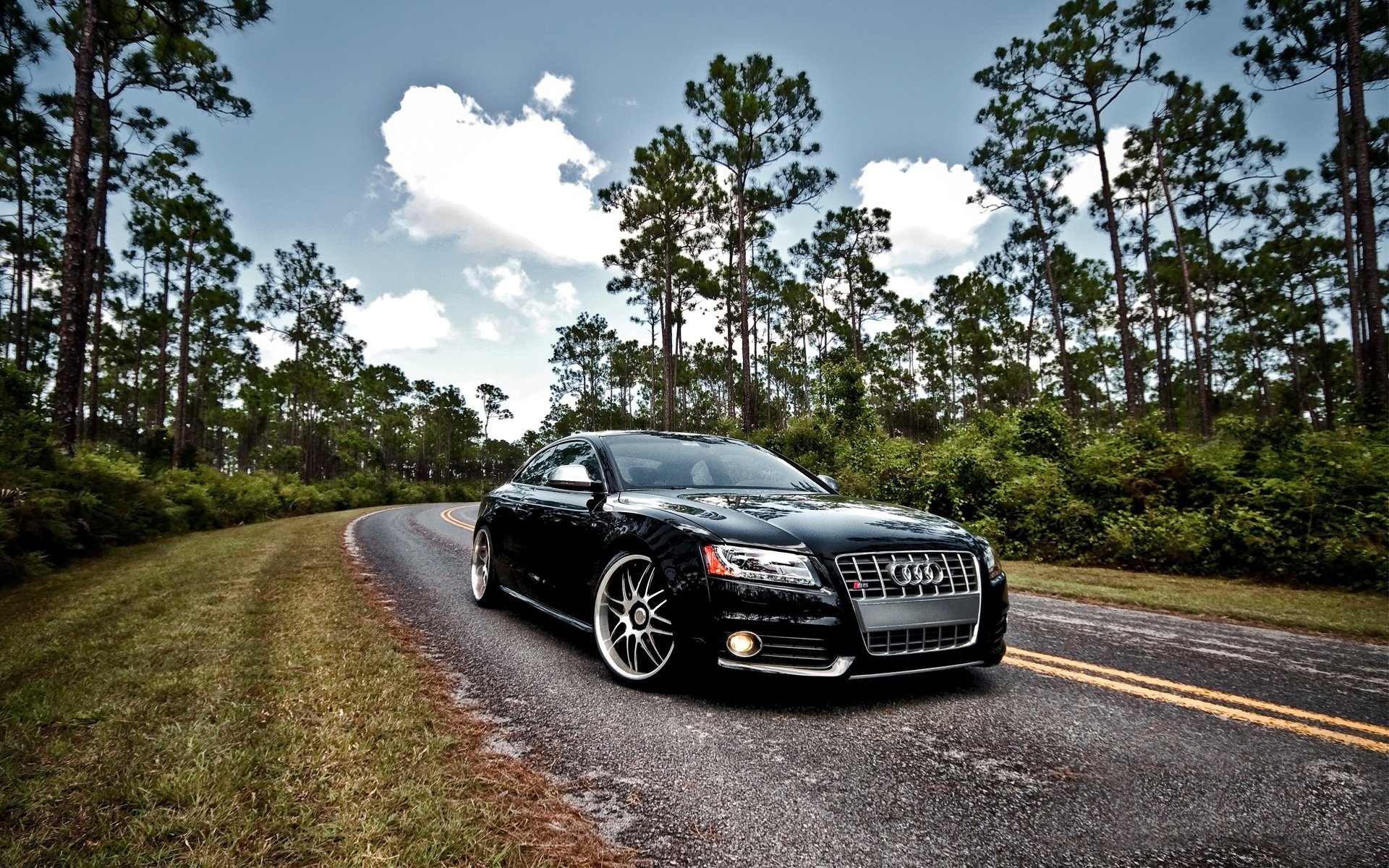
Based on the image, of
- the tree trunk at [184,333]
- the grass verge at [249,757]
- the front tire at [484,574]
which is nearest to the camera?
the grass verge at [249,757]

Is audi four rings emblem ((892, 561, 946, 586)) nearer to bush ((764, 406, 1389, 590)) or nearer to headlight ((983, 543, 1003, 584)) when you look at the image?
headlight ((983, 543, 1003, 584))

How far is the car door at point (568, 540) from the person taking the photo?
12.2 feet

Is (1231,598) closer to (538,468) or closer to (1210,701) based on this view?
(1210,701)

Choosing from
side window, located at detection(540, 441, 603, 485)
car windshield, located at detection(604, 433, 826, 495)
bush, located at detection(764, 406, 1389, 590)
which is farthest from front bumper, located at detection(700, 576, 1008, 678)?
bush, located at detection(764, 406, 1389, 590)

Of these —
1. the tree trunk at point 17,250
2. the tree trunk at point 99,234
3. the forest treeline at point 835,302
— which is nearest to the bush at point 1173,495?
the forest treeline at point 835,302

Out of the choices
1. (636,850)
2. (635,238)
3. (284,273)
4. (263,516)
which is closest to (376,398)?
(284,273)

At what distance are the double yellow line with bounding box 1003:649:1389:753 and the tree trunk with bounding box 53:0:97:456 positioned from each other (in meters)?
15.0

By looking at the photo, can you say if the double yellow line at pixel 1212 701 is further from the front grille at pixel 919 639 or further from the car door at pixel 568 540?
the car door at pixel 568 540

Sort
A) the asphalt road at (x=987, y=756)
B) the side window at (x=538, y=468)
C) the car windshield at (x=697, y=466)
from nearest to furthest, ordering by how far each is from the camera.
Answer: the asphalt road at (x=987, y=756) → the car windshield at (x=697, y=466) → the side window at (x=538, y=468)

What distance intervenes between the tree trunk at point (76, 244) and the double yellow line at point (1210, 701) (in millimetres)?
14975

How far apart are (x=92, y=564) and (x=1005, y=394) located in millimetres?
53198

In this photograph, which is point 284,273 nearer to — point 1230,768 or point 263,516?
point 263,516

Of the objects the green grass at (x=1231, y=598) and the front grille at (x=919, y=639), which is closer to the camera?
the front grille at (x=919, y=639)

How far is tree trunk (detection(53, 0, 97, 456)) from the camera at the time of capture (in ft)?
35.8
